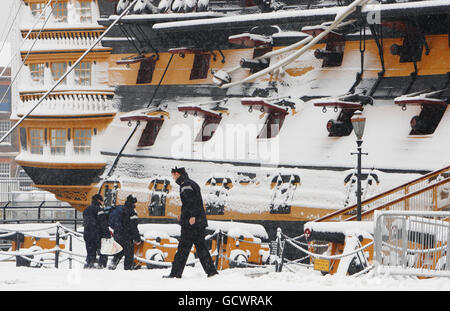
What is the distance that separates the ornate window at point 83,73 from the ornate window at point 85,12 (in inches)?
59.6

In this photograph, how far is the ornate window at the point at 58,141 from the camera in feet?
84.2

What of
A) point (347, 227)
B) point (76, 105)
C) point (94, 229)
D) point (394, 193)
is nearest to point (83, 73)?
point (76, 105)

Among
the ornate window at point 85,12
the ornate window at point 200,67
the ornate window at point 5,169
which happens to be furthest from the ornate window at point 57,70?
the ornate window at point 5,169

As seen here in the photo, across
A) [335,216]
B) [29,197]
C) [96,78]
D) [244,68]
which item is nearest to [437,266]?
[335,216]

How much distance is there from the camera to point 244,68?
22703 millimetres

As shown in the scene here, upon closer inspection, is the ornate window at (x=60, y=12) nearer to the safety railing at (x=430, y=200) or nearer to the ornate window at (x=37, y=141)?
the ornate window at (x=37, y=141)

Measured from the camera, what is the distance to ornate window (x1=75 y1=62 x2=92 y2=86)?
25891mm

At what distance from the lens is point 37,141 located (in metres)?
26.3

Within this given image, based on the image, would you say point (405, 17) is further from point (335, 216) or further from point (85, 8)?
point (85, 8)

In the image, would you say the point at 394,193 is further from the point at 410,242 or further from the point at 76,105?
the point at 76,105

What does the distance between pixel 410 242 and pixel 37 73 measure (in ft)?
60.3

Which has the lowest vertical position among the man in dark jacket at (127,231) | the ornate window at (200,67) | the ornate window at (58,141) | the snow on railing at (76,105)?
the man in dark jacket at (127,231)

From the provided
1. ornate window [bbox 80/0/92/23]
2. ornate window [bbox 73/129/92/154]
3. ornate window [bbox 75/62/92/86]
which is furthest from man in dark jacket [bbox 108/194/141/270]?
ornate window [bbox 80/0/92/23]

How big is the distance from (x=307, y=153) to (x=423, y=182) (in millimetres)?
3788
